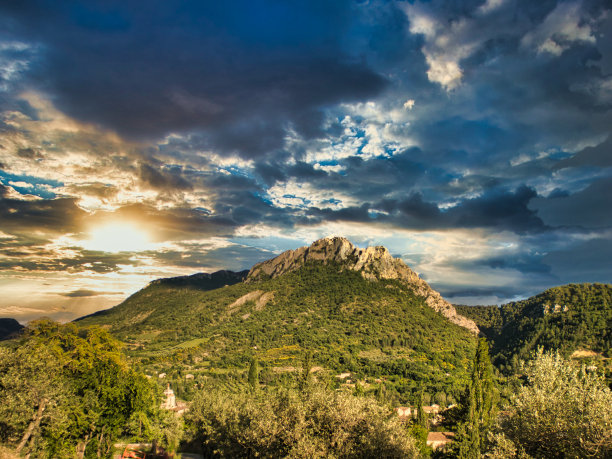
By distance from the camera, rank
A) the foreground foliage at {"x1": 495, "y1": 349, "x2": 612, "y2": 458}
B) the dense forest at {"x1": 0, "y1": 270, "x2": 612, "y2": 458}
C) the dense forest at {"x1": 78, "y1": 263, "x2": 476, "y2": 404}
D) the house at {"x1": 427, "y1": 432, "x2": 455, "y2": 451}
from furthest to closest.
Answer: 1. the dense forest at {"x1": 78, "y1": 263, "x2": 476, "y2": 404}
2. the house at {"x1": 427, "y1": 432, "x2": 455, "y2": 451}
3. the dense forest at {"x1": 0, "y1": 270, "x2": 612, "y2": 458}
4. the foreground foliage at {"x1": 495, "y1": 349, "x2": 612, "y2": 458}

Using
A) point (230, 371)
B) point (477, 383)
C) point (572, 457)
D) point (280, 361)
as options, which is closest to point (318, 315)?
point (280, 361)

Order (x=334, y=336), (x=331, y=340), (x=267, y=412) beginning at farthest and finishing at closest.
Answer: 1. (x=334, y=336)
2. (x=331, y=340)
3. (x=267, y=412)

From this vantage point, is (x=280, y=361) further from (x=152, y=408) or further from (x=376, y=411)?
(x=376, y=411)

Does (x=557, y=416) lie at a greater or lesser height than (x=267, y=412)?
greater

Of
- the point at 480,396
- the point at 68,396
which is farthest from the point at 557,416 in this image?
the point at 480,396

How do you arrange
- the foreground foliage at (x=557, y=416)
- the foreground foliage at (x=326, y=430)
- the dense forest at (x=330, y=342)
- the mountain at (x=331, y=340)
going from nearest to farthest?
the foreground foliage at (x=557, y=416), the foreground foliage at (x=326, y=430), the dense forest at (x=330, y=342), the mountain at (x=331, y=340)

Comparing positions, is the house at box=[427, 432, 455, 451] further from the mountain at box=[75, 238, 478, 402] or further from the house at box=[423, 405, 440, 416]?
the mountain at box=[75, 238, 478, 402]

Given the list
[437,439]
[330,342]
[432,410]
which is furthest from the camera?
[330,342]

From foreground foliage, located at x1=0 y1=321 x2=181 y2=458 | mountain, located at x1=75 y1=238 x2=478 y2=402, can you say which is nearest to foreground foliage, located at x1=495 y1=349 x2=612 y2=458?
foreground foliage, located at x1=0 y1=321 x2=181 y2=458

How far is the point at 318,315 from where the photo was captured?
604 ft

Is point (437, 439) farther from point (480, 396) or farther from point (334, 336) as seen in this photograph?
point (334, 336)

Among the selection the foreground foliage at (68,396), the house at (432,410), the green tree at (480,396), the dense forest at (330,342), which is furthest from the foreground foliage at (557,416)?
the dense forest at (330,342)

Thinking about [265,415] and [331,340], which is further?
[331,340]

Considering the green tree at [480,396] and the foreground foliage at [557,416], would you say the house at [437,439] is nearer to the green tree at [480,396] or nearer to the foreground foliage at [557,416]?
the green tree at [480,396]
